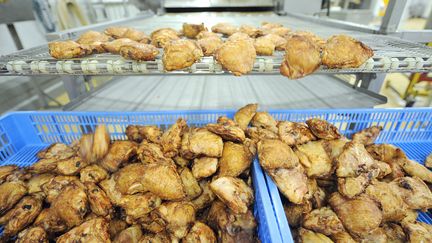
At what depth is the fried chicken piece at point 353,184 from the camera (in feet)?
2.85

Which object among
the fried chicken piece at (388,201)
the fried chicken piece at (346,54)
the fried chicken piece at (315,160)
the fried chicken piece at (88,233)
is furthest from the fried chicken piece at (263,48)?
the fried chicken piece at (88,233)

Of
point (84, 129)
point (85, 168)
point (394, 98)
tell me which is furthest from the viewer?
point (394, 98)

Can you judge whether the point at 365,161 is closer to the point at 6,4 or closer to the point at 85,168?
the point at 85,168

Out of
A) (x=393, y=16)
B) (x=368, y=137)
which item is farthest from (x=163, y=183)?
(x=393, y=16)

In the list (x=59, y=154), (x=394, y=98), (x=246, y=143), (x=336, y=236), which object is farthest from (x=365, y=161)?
(x=394, y=98)

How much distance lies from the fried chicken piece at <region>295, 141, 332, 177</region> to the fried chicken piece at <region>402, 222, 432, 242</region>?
0.34 m

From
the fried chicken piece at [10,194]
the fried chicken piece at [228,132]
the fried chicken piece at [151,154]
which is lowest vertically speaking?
the fried chicken piece at [10,194]

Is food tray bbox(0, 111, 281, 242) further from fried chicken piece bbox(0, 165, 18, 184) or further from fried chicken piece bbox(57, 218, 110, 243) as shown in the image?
fried chicken piece bbox(57, 218, 110, 243)

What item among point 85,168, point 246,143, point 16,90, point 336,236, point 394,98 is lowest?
point 394,98

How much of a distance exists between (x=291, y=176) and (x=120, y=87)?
5.37ft

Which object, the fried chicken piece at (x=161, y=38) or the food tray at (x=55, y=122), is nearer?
the fried chicken piece at (x=161, y=38)

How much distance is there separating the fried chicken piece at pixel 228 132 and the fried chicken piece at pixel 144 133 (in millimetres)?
279

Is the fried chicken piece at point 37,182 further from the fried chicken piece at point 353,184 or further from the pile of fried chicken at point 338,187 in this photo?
the fried chicken piece at point 353,184

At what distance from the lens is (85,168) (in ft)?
3.40
